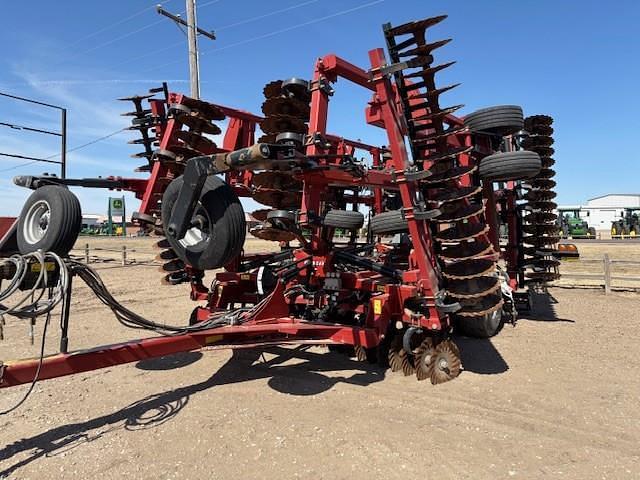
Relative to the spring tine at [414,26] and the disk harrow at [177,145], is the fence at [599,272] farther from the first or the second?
the spring tine at [414,26]

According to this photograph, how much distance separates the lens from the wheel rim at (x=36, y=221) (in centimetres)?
431

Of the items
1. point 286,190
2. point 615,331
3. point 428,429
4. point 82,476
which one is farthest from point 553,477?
point 615,331

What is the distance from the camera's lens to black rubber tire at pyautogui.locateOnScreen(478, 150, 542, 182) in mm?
5560

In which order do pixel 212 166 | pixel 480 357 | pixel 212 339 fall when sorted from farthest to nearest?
pixel 480 357 → pixel 212 339 → pixel 212 166

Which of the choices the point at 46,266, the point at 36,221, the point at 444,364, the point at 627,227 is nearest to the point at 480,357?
the point at 444,364

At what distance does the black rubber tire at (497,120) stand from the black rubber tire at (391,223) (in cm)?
183

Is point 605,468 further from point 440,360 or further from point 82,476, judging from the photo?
point 82,476

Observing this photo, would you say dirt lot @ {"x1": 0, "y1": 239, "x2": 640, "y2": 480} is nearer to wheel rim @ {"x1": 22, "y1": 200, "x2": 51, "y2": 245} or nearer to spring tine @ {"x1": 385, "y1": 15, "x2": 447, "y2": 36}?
wheel rim @ {"x1": 22, "y1": 200, "x2": 51, "y2": 245}

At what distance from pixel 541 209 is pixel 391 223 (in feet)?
14.5

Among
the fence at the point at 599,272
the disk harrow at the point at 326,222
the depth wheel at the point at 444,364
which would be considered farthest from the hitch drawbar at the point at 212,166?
the fence at the point at 599,272

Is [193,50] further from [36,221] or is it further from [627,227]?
[627,227]

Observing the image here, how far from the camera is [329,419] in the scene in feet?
13.6

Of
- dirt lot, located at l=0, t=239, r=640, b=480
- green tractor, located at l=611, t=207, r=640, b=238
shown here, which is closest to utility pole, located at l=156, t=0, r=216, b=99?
dirt lot, located at l=0, t=239, r=640, b=480

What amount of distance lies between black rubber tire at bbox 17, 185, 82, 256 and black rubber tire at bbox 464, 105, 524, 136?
4740 mm
